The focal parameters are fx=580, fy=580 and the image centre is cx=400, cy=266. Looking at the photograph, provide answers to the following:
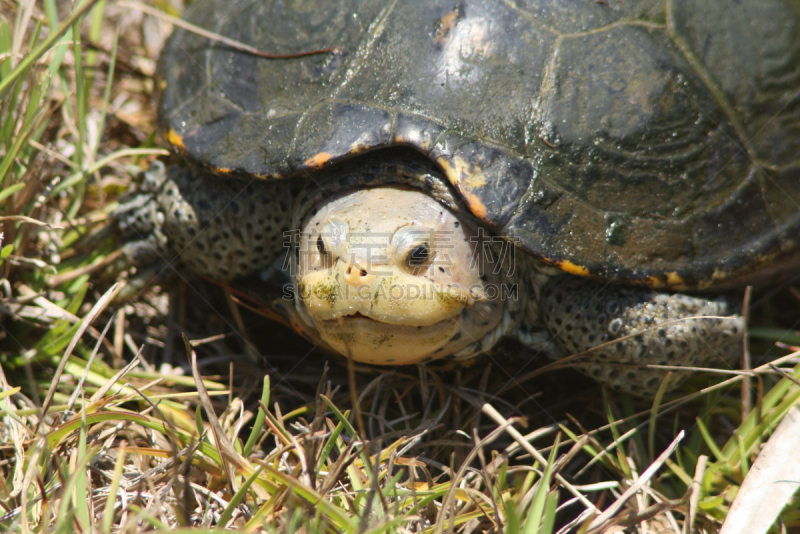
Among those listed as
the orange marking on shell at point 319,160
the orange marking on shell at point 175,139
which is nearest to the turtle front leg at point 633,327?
the orange marking on shell at point 319,160

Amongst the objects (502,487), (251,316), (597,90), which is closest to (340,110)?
(597,90)

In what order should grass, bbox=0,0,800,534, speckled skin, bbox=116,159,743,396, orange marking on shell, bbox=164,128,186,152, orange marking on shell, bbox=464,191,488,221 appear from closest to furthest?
grass, bbox=0,0,800,534 → orange marking on shell, bbox=464,191,488,221 → speckled skin, bbox=116,159,743,396 → orange marking on shell, bbox=164,128,186,152

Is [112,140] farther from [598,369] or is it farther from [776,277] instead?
[776,277]

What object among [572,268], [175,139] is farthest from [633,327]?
[175,139]

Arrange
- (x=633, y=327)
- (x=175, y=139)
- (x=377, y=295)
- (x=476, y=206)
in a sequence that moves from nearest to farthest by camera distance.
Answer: (x=377, y=295)
(x=476, y=206)
(x=633, y=327)
(x=175, y=139)

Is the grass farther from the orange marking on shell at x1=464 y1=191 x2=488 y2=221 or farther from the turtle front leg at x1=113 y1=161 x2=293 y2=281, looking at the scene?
the orange marking on shell at x1=464 y1=191 x2=488 y2=221

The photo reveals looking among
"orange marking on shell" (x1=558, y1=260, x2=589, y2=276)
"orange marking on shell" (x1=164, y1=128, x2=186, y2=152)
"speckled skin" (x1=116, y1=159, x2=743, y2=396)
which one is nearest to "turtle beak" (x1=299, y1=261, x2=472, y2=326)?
"speckled skin" (x1=116, y1=159, x2=743, y2=396)

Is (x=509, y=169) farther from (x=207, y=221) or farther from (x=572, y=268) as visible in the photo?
(x=207, y=221)
